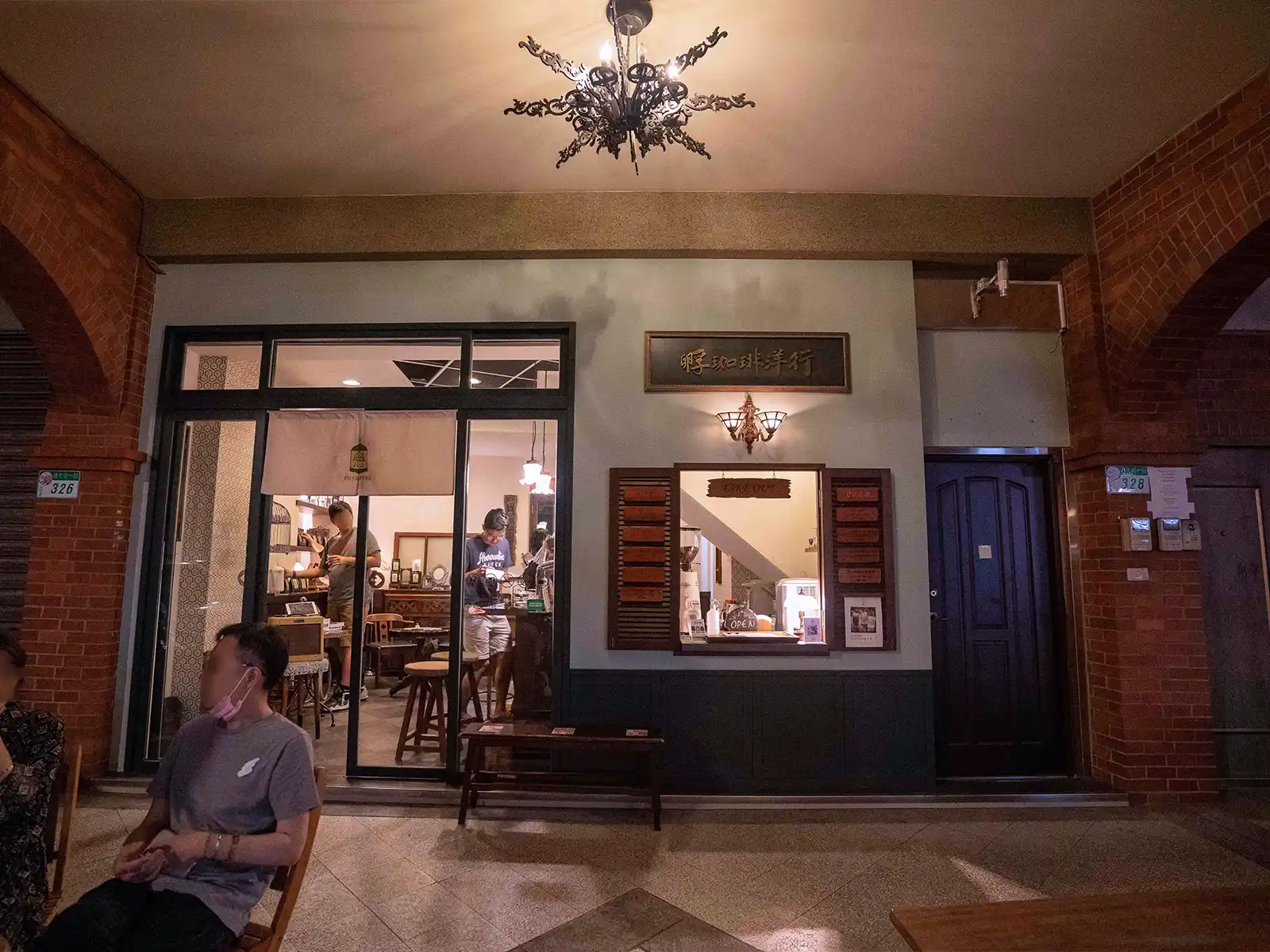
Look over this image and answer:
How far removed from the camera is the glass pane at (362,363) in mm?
4898

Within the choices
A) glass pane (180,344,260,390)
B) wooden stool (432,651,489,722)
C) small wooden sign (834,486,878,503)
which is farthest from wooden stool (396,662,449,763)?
small wooden sign (834,486,878,503)

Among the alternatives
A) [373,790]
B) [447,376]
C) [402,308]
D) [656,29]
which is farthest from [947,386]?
[373,790]

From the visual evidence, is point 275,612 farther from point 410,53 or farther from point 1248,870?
point 1248,870

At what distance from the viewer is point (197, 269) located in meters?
4.94

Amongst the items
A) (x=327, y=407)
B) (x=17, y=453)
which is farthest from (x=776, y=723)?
(x=17, y=453)

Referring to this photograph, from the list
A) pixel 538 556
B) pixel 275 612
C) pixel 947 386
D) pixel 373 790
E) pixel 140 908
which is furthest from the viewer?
pixel 275 612

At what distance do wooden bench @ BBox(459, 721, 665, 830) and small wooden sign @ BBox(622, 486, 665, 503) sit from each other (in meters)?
1.41

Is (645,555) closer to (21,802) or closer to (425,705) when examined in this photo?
(425,705)

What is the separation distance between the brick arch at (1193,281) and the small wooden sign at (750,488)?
2.30 m

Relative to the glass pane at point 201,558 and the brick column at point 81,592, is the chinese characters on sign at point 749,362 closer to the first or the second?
the glass pane at point 201,558

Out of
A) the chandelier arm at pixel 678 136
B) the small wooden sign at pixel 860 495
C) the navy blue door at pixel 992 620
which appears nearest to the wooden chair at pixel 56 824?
the chandelier arm at pixel 678 136

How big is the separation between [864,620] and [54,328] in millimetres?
5412

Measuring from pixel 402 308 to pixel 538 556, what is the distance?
1.97 m

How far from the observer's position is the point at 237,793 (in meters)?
1.94
